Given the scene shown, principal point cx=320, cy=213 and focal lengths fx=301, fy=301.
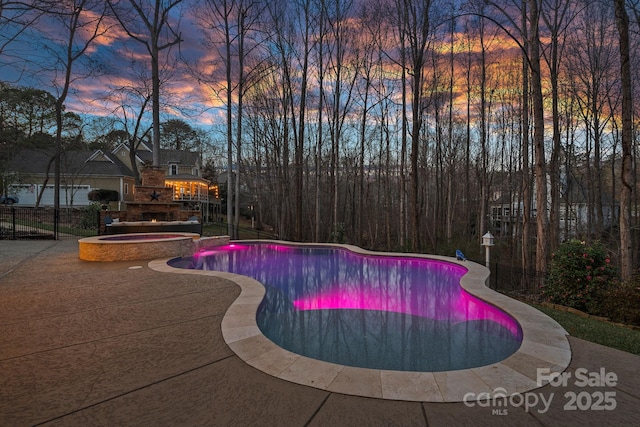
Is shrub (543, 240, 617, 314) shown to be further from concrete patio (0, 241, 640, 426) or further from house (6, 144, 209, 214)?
house (6, 144, 209, 214)

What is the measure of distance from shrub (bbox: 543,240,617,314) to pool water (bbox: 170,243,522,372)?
6.63 ft

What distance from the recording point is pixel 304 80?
658 inches

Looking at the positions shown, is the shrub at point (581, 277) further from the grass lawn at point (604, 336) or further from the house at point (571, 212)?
the house at point (571, 212)

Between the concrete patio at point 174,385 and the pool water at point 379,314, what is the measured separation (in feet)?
3.26

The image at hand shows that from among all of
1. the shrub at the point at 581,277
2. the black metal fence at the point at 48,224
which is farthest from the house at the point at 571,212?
the black metal fence at the point at 48,224

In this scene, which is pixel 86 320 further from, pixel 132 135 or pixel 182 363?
pixel 132 135

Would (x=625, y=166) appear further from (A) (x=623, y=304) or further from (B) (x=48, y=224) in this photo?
(B) (x=48, y=224)

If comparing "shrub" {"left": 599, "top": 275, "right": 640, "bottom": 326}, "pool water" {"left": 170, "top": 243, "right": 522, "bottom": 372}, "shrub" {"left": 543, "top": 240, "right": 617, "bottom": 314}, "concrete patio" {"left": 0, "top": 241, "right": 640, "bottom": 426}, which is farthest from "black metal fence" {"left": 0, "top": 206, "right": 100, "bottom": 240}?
"shrub" {"left": 599, "top": 275, "right": 640, "bottom": 326}

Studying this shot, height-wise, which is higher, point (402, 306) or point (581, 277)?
point (581, 277)

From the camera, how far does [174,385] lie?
2.34m

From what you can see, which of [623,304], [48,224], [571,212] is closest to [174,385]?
[623,304]

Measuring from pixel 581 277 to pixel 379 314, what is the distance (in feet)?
14.9

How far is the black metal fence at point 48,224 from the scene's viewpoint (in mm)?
13988

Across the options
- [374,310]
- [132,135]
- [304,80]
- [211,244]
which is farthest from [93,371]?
[132,135]
